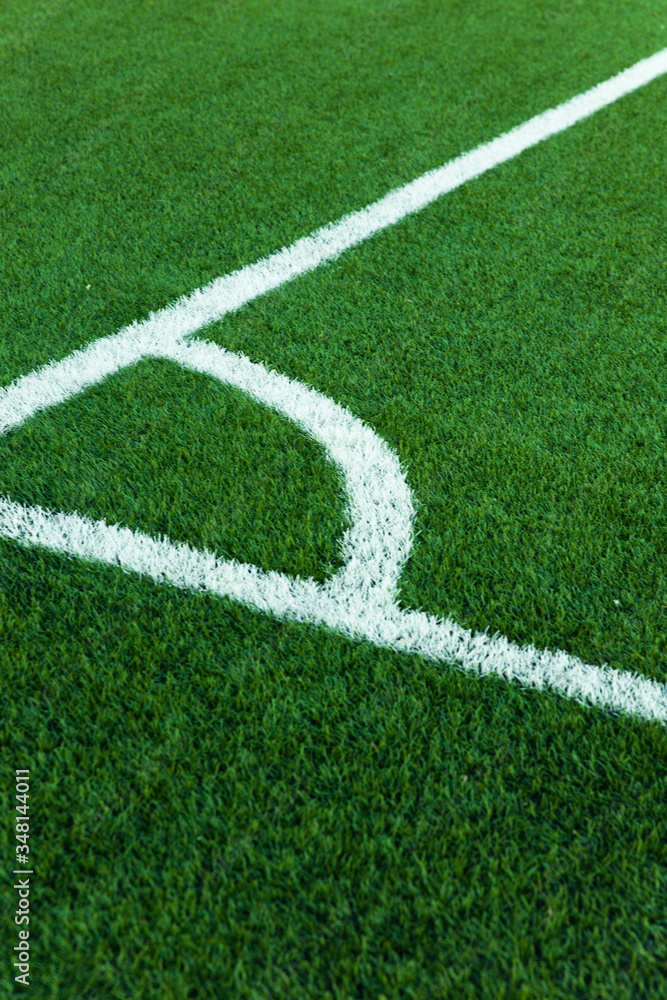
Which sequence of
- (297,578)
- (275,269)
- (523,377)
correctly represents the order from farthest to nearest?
1. (275,269)
2. (523,377)
3. (297,578)

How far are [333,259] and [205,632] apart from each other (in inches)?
67.3

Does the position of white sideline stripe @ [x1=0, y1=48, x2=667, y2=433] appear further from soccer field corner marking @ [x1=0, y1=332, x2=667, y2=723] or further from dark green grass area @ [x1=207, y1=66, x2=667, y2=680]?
soccer field corner marking @ [x1=0, y1=332, x2=667, y2=723]

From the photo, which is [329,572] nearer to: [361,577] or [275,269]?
[361,577]

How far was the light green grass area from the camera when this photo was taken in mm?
1250

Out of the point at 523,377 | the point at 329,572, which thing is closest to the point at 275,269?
the point at 523,377

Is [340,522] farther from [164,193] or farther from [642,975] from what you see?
[164,193]

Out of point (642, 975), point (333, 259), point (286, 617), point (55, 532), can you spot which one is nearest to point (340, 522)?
point (286, 617)

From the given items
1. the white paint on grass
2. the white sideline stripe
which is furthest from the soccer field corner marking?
the white sideline stripe

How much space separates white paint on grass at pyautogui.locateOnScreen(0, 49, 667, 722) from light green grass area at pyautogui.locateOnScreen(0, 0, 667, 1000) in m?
0.04

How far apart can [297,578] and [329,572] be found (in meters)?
0.07

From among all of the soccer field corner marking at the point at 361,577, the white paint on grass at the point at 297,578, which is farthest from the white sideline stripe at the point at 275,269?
the soccer field corner marking at the point at 361,577

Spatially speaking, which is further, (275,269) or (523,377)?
(275,269)

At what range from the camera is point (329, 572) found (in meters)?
1.80

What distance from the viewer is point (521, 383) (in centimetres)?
236
